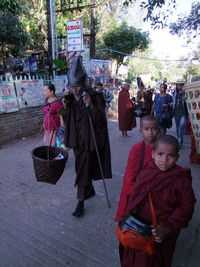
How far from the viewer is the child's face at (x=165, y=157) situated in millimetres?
1708

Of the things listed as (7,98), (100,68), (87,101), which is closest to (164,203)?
(87,101)

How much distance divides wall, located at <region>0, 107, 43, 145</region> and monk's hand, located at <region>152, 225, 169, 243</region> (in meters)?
5.47

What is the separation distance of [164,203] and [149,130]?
798 millimetres

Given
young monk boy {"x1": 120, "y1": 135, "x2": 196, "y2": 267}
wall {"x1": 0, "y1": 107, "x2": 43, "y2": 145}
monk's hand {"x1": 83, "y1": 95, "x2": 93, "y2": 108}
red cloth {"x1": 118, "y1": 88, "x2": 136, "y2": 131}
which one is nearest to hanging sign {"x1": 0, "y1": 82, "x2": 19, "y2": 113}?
wall {"x1": 0, "y1": 107, "x2": 43, "y2": 145}

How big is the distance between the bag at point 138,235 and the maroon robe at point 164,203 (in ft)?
0.32

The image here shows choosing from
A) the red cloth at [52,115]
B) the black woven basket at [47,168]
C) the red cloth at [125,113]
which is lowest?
the red cloth at [125,113]

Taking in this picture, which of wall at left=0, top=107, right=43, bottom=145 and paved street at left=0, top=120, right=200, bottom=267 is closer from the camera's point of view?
paved street at left=0, top=120, right=200, bottom=267

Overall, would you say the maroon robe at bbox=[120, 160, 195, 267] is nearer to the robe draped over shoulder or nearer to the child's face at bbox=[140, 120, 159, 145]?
the child's face at bbox=[140, 120, 159, 145]

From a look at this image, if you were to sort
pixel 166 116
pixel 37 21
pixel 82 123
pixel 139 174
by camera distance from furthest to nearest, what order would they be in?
pixel 37 21 → pixel 166 116 → pixel 82 123 → pixel 139 174

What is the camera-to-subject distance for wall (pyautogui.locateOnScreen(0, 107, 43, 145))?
20.4ft

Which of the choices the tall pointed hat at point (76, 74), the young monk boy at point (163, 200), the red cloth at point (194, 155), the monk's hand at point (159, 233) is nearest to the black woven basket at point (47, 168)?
the tall pointed hat at point (76, 74)

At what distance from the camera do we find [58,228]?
2807mm

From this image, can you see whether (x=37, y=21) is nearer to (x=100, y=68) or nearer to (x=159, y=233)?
(x=100, y=68)

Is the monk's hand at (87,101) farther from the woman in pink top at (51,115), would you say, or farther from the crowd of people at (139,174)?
the woman in pink top at (51,115)
